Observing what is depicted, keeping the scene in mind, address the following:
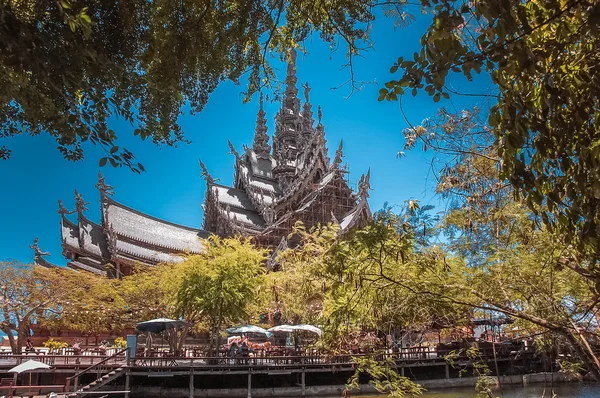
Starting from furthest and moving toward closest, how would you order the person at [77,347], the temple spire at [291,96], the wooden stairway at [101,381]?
1. the temple spire at [291,96]
2. the person at [77,347]
3. the wooden stairway at [101,381]

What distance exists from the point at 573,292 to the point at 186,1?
7.30 meters

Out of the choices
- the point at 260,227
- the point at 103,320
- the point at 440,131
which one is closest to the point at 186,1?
the point at 440,131

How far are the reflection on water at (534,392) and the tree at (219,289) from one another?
5940 mm

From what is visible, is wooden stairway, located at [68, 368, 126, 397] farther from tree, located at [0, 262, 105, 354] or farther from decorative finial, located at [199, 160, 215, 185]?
decorative finial, located at [199, 160, 215, 185]

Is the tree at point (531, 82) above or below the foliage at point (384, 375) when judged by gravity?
above

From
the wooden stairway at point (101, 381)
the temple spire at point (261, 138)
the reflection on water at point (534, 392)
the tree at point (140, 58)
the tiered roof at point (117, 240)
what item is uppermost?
the temple spire at point (261, 138)

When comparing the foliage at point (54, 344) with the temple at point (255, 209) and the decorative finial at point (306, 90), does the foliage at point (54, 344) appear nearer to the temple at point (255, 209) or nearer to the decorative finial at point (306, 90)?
the temple at point (255, 209)

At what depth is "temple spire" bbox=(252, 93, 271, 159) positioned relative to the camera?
1907 inches

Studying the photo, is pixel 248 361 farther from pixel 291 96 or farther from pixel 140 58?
pixel 291 96

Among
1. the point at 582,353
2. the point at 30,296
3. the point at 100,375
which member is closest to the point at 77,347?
the point at 30,296

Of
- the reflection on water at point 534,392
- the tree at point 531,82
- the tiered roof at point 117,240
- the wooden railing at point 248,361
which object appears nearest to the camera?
the tree at point 531,82

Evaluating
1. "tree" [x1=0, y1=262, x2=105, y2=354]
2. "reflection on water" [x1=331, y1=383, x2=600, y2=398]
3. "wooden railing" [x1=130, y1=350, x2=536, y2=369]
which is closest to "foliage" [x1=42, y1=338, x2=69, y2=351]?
"tree" [x1=0, y1=262, x2=105, y2=354]

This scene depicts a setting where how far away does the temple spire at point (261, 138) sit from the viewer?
159ft

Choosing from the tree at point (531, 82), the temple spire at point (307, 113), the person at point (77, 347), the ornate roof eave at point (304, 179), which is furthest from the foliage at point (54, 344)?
the temple spire at point (307, 113)
